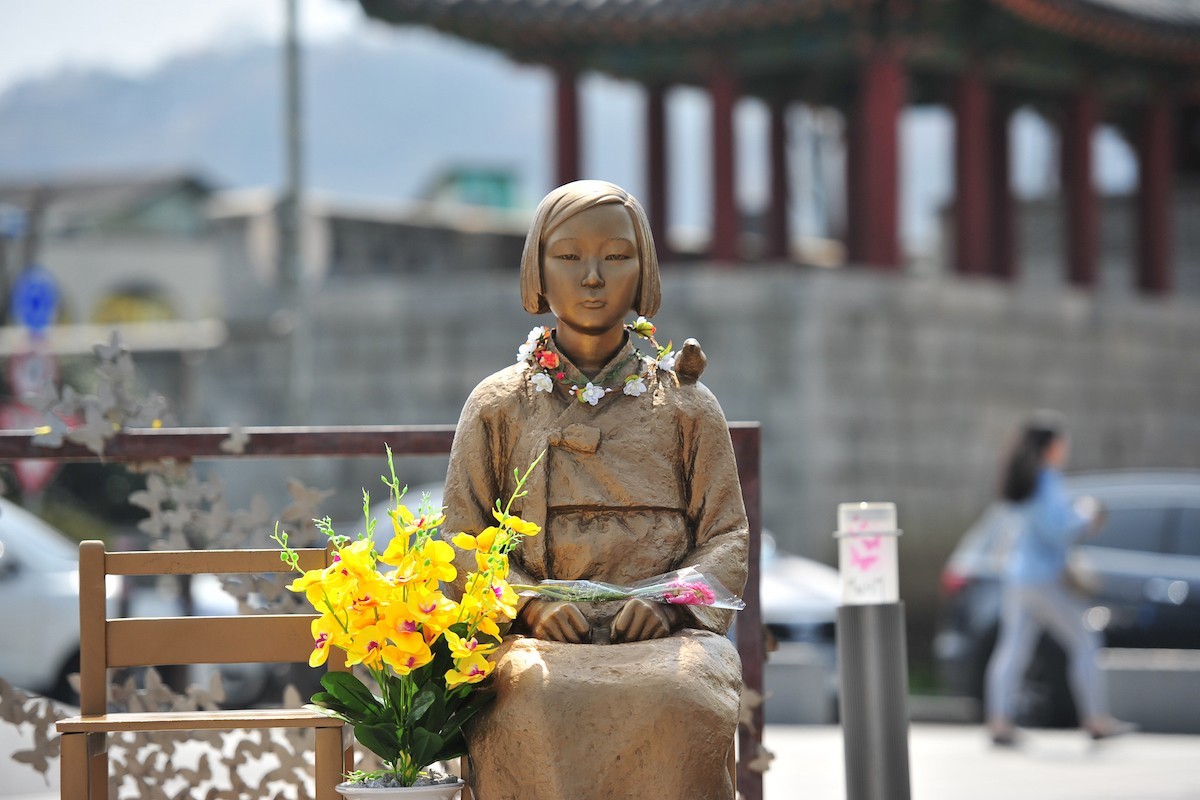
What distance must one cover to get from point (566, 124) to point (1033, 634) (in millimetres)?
9922

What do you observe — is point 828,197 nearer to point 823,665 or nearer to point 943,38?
point 943,38

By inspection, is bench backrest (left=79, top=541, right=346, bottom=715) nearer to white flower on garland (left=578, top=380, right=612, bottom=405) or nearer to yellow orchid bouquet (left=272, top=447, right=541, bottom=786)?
yellow orchid bouquet (left=272, top=447, right=541, bottom=786)

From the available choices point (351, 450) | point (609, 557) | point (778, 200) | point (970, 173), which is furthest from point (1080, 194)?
point (609, 557)

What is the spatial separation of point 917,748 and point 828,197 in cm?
2113

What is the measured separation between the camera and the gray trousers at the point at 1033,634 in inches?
421

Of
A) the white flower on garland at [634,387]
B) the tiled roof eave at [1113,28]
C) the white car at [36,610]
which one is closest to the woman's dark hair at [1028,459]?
the white car at [36,610]

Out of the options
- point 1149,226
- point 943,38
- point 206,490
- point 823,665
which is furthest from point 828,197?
point 206,490

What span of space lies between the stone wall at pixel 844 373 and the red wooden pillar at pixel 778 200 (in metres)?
3.50

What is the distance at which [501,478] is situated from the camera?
5293mm

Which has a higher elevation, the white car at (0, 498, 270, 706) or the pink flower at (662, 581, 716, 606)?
the pink flower at (662, 581, 716, 606)

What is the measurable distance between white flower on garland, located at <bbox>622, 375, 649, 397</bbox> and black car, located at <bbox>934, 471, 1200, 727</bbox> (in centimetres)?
738

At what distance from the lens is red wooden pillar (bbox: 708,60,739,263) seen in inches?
730

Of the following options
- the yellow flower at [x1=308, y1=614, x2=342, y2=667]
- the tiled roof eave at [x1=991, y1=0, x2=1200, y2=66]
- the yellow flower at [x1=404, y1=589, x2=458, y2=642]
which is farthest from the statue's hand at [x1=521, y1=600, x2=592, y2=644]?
the tiled roof eave at [x1=991, y1=0, x2=1200, y2=66]

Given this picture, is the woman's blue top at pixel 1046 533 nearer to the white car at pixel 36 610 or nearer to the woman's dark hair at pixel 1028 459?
the woman's dark hair at pixel 1028 459
